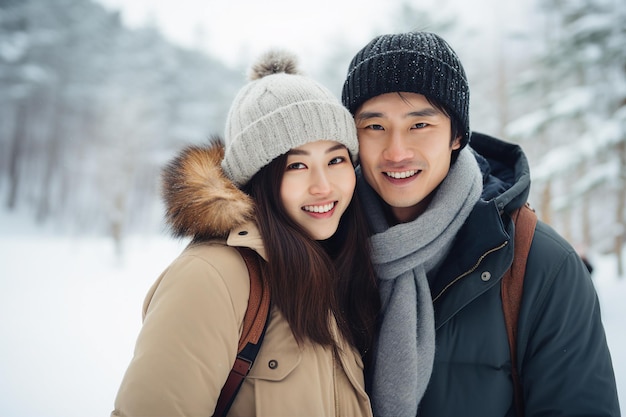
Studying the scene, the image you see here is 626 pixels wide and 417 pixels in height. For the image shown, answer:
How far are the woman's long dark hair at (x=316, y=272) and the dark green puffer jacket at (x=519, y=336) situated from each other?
42 cm

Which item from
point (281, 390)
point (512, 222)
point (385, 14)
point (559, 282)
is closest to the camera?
point (281, 390)

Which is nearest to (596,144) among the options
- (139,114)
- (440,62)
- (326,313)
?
(440,62)

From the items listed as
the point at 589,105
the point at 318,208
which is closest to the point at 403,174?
the point at 318,208

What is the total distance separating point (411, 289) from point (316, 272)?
53 cm

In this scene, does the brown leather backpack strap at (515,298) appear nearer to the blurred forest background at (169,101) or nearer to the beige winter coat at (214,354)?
the beige winter coat at (214,354)

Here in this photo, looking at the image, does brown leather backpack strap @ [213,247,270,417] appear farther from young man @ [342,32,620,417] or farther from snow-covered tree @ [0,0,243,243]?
snow-covered tree @ [0,0,243,243]

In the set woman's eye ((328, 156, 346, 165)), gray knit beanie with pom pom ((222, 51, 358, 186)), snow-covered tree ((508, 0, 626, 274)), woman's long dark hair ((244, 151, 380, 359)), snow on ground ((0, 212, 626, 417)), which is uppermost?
snow-covered tree ((508, 0, 626, 274))

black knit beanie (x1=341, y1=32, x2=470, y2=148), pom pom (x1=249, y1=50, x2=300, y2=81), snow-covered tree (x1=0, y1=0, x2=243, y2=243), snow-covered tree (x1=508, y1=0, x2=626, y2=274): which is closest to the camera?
black knit beanie (x1=341, y1=32, x2=470, y2=148)

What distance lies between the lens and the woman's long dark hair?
5.86ft

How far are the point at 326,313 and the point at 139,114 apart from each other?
21.5 m

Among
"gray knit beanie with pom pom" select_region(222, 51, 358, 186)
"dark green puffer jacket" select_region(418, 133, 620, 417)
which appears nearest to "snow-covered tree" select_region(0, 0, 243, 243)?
"gray knit beanie with pom pom" select_region(222, 51, 358, 186)

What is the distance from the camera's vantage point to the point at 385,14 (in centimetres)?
1467

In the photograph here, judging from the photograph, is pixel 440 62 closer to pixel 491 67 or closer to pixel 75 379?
pixel 75 379

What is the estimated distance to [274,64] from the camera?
2.46 m
